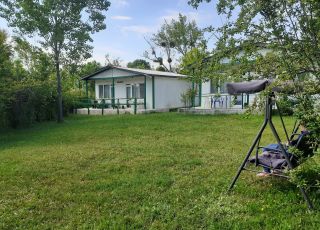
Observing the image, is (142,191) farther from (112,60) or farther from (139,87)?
(112,60)

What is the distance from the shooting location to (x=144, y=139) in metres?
8.82

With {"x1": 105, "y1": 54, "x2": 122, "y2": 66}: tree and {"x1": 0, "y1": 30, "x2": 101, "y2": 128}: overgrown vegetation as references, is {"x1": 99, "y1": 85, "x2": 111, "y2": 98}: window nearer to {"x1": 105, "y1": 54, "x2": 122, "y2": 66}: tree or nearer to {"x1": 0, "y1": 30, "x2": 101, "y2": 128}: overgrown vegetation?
{"x1": 0, "y1": 30, "x2": 101, "y2": 128}: overgrown vegetation

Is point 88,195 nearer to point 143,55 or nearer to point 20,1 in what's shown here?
point 20,1

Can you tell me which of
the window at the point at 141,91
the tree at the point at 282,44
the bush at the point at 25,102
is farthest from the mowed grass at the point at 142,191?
the window at the point at 141,91

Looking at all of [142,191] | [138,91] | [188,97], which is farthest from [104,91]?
[142,191]

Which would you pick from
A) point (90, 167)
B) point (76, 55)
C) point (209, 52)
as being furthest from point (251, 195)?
point (76, 55)

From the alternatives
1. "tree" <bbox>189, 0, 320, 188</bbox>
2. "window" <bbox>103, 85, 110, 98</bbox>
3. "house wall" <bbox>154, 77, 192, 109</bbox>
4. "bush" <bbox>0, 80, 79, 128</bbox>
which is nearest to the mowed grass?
"tree" <bbox>189, 0, 320, 188</bbox>

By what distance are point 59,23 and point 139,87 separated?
8.65 metres

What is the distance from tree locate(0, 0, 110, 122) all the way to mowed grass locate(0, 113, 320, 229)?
27.1 ft

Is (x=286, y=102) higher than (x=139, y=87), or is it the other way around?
(x=139, y=87)

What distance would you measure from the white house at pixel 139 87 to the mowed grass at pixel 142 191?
1274 cm

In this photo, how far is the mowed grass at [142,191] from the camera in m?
3.50

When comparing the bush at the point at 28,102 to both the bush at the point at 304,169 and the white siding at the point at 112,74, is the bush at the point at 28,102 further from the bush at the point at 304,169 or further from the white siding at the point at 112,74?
the bush at the point at 304,169

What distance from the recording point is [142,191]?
441 centimetres
